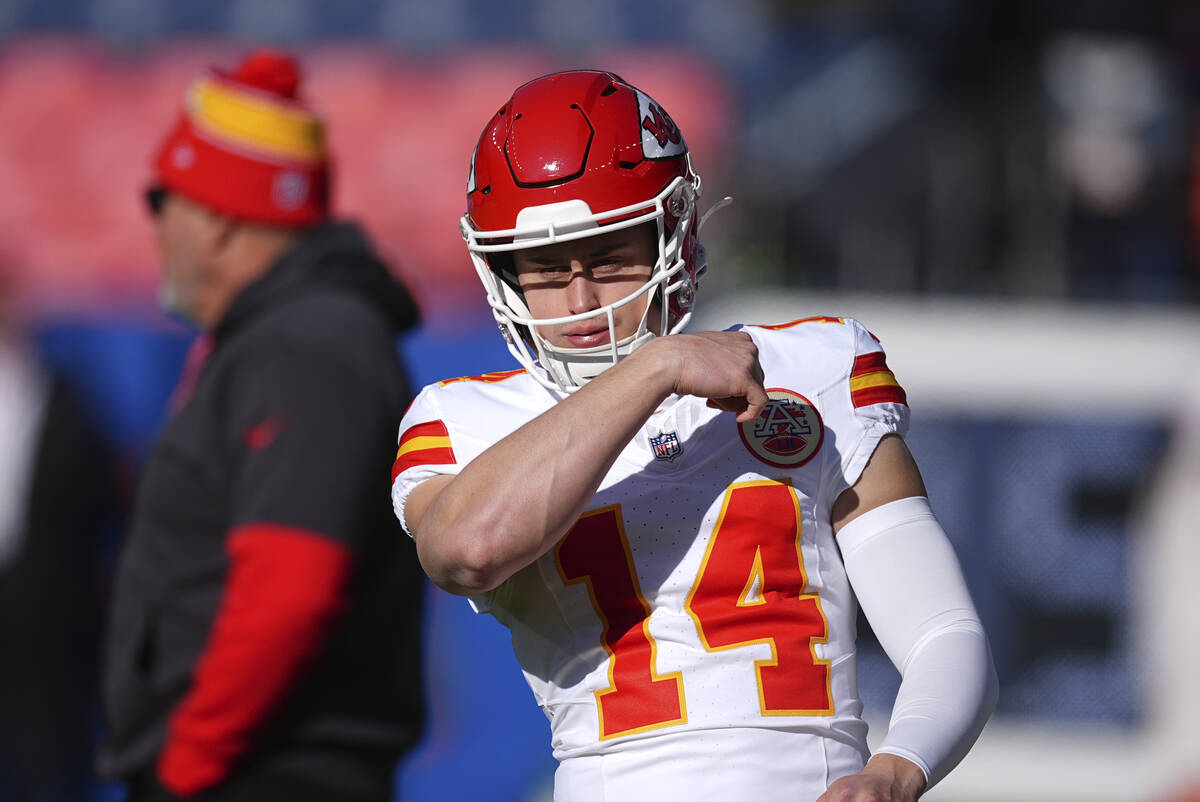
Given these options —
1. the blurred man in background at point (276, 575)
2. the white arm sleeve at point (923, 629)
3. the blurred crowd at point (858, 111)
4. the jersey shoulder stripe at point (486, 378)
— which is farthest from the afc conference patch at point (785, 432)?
the blurred crowd at point (858, 111)

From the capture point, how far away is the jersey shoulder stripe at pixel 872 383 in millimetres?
1815

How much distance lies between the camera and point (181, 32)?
9.27m

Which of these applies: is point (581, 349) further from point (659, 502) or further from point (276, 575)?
point (276, 575)

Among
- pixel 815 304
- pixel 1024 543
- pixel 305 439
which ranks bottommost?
pixel 1024 543

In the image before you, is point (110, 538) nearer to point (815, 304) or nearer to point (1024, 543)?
point (815, 304)

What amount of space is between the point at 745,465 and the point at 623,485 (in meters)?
0.15

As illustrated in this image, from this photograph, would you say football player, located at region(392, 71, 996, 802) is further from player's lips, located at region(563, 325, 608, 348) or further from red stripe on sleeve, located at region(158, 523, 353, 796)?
red stripe on sleeve, located at region(158, 523, 353, 796)

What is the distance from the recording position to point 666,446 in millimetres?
1771

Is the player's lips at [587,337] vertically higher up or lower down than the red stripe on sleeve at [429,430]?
higher up

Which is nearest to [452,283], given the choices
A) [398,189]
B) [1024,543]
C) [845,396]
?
[398,189]

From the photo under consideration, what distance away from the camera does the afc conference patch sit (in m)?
1.76

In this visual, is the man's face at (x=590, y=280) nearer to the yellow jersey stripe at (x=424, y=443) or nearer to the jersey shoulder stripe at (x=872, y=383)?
the yellow jersey stripe at (x=424, y=443)

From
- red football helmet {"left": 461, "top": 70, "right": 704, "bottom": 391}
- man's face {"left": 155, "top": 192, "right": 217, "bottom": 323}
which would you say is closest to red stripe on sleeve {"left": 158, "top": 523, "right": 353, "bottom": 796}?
man's face {"left": 155, "top": 192, "right": 217, "bottom": 323}

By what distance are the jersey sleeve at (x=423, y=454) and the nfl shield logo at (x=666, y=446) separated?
0.79 ft
